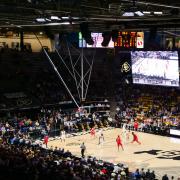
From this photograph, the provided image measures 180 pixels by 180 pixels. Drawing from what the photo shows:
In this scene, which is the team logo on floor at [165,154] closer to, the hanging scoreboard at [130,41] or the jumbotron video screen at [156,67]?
the jumbotron video screen at [156,67]

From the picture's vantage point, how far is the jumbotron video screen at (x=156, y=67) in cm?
3459

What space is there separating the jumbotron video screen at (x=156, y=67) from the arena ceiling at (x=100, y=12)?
1175 centimetres

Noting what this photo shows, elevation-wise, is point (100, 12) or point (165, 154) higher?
point (100, 12)

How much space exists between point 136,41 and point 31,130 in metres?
14.8

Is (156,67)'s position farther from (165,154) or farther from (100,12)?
(100,12)

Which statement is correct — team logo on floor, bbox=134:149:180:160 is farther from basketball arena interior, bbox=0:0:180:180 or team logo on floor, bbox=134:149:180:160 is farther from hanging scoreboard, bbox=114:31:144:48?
hanging scoreboard, bbox=114:31:144:48

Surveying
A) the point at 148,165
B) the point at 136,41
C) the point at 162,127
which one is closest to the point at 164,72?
the point at 162,127

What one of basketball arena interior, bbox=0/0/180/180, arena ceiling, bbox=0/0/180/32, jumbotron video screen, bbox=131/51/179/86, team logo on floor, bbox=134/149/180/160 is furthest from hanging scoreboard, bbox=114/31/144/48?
arena ceiling, bbox=0/0/180/32

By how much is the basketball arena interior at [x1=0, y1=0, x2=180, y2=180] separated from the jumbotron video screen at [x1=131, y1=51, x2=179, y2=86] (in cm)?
8

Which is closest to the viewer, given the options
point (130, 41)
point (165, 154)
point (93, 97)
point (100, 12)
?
point (100, 12)

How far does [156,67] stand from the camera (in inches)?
1404

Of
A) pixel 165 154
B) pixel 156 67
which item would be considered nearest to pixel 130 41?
pixel 156 67

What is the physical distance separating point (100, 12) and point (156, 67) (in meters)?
15.2

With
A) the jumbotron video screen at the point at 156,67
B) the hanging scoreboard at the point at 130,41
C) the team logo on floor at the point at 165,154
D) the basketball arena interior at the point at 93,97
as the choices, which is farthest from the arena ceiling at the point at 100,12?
the hanging scoreboard at the point at 130,41
